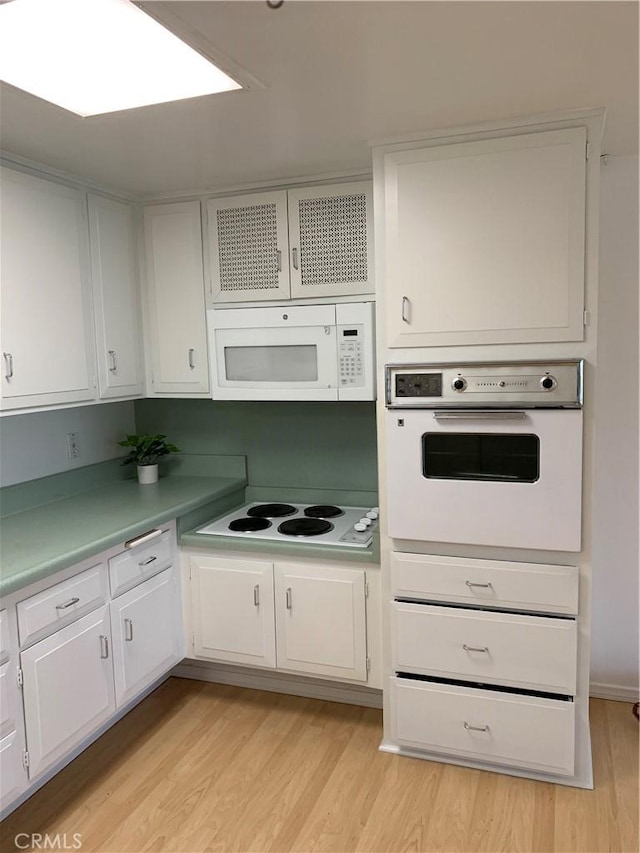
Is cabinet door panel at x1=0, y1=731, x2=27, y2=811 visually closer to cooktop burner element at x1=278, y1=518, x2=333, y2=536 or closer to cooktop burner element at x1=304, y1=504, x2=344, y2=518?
cooktop burner element at x1=278, y1=518, x2=333, y2=536

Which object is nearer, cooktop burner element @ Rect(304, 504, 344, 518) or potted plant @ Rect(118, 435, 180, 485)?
cooktop burner element @ Rect(304, 504, 344, 518)

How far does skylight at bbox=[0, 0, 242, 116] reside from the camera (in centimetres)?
132

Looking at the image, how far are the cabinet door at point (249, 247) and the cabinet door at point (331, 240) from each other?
55mm

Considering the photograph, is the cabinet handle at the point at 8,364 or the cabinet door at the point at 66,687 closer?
the cabinet door at the point at 66,687

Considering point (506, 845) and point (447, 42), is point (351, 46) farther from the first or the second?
point (506, 845)

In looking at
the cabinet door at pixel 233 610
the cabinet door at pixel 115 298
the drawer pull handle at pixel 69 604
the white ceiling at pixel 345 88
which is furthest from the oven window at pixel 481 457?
the cabinet door at pixel 115 298

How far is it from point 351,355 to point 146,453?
3.98ft

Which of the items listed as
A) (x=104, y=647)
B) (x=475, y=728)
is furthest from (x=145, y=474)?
(x=475, y=728)

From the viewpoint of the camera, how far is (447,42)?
1473 millimetres

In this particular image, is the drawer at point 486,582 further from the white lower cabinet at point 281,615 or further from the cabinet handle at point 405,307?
the cabinet handle at point 405,307

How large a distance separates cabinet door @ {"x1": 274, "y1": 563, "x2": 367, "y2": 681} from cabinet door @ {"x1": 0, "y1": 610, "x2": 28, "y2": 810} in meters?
1.00

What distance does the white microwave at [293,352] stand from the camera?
8.26 ft

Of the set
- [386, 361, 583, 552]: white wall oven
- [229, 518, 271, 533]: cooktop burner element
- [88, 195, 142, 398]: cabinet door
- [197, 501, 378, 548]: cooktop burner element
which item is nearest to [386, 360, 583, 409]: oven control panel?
[386, 361, 583, 552]: white wall oven

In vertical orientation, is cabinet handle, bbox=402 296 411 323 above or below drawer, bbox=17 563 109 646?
above
